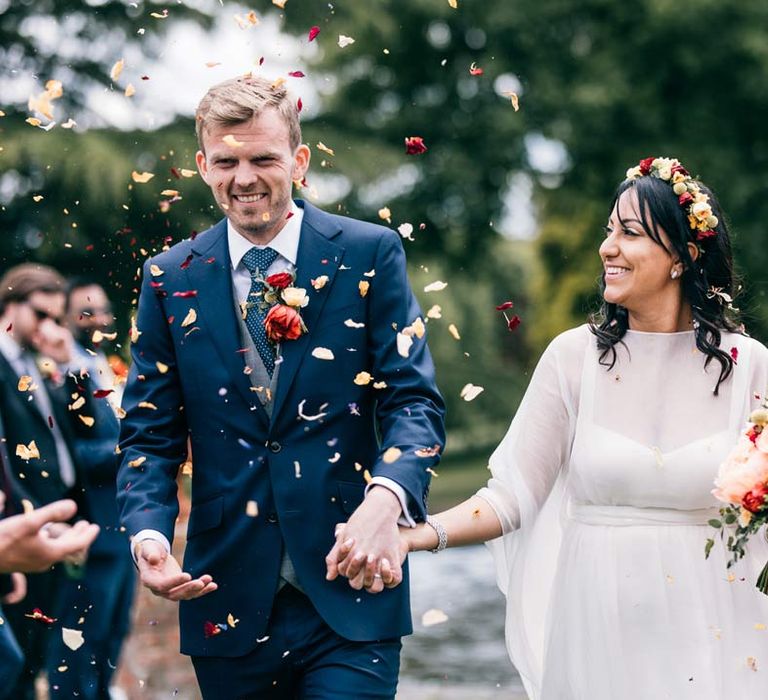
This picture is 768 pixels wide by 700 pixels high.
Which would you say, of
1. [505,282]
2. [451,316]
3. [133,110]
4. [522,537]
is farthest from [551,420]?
[505,282]

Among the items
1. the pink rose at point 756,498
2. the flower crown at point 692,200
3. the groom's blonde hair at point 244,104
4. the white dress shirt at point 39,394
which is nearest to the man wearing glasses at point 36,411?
the white dress shirt at point 39,394

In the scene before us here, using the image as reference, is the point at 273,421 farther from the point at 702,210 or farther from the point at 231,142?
the point at 702,210

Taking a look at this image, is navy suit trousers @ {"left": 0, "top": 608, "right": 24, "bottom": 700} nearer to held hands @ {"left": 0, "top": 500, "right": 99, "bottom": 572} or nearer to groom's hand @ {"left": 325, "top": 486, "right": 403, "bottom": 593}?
held hands @ {"left": 0, "top": 500, "right": 99, "bottom": 572}

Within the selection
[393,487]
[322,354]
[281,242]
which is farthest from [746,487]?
[281,242]

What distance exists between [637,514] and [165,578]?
138 cm

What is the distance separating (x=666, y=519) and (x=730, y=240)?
0.86 meters

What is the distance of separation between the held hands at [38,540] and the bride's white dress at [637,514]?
115 cm

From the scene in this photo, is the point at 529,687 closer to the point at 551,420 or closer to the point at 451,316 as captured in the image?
the point at 551,420

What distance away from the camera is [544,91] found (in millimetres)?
20734

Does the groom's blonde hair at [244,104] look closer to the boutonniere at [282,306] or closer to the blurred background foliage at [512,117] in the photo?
the boutonniere at [282,306]

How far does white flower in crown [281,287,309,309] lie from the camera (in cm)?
384

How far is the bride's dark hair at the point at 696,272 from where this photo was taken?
4.28 meters

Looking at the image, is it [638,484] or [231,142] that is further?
[638,484]

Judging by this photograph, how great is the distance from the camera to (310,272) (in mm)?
3938
